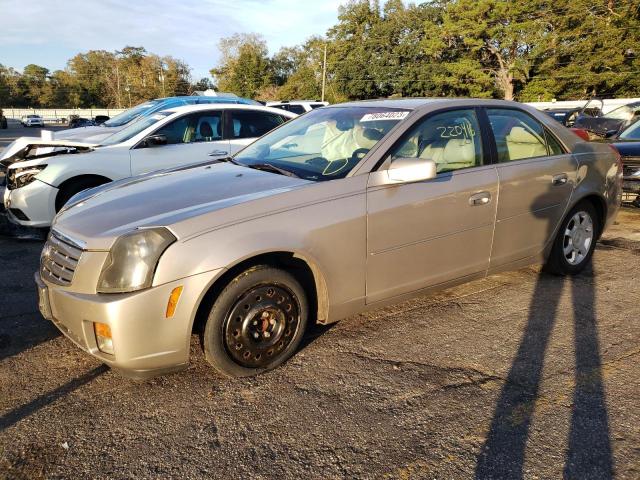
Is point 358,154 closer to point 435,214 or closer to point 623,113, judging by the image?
point 435,214

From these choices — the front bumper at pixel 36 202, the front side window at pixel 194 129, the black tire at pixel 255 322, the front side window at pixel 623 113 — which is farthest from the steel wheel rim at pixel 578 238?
the front side window at pixel 623 113

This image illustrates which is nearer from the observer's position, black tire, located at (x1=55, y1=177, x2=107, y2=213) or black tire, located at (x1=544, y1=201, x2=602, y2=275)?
black tire, located at (x1=544, y1=201, x2=602, y2=275)

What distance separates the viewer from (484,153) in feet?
12.7

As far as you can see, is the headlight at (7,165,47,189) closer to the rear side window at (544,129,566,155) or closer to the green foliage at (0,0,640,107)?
the rear side window at (544,129,566,155)

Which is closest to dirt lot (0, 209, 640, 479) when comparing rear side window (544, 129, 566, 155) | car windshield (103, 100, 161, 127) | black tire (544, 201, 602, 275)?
black tire (544, 201, 602, 275)

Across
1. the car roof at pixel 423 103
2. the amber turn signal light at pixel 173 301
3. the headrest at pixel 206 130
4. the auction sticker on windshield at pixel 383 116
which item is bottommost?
the amber turn signal light at pixel 173 301

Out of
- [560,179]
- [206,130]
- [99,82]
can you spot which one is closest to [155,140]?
[206,130]

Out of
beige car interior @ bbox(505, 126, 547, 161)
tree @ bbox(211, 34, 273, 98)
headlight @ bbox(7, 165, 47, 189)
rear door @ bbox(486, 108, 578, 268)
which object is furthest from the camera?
tree @ bbox(211, 34, 273, 98)

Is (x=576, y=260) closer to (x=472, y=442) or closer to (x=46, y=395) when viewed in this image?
(x=472, y=442)

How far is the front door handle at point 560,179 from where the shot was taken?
4262mm

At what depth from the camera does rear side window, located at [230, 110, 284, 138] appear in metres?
7.19

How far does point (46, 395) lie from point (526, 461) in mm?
2510

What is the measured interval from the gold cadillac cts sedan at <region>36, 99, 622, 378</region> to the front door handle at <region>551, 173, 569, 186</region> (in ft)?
0.11

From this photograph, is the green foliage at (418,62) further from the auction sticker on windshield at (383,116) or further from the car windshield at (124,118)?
the auction sticker on windshield at (383,116)
